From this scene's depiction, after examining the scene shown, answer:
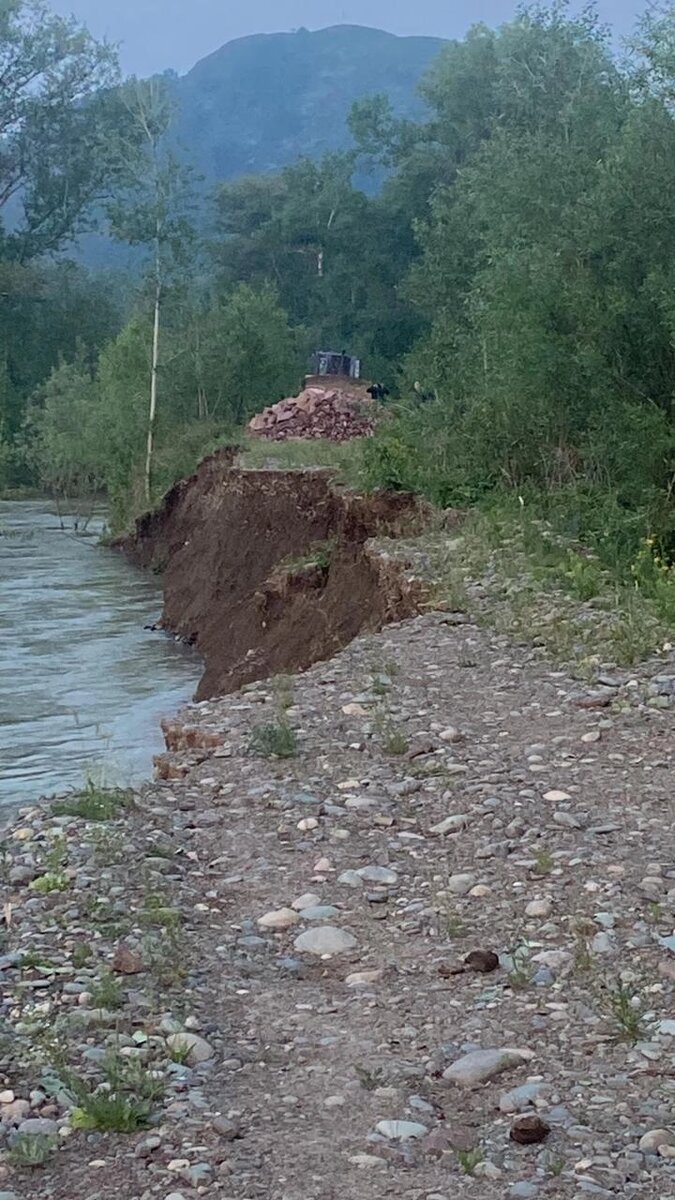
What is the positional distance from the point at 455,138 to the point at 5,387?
20.8m

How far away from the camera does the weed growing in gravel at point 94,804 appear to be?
264 inches

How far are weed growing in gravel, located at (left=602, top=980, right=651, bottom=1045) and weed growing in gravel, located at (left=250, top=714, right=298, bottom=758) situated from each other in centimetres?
344

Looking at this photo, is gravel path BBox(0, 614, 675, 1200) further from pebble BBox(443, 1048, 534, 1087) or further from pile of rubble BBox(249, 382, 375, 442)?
pile of rubble BBox(249, 382, 375, 442)

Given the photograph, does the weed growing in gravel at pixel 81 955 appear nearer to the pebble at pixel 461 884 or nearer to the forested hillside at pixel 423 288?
the pebble at pixel 461 884

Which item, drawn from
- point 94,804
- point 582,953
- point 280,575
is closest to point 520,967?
point 582,953

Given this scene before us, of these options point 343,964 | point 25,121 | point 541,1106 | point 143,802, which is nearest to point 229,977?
point 343,964

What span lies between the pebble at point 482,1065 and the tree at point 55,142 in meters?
64.0

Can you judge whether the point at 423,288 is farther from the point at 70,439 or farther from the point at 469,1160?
the point at 469,1160

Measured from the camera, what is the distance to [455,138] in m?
50.2

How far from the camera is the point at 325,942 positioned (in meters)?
5.27

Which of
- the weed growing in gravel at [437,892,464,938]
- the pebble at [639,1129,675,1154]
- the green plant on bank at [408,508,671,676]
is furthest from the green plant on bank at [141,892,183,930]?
the green plant on bank at [408,508,671,676]

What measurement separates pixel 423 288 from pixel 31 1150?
40.3 m

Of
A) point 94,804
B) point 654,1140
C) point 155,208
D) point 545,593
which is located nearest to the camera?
point 654,1140

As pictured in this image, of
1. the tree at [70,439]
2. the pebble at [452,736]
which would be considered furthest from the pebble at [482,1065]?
the tree at [70,439]
